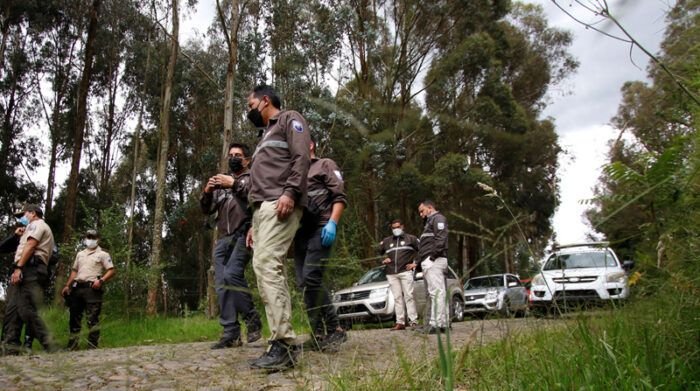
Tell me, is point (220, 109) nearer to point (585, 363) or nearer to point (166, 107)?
point (166, 107)

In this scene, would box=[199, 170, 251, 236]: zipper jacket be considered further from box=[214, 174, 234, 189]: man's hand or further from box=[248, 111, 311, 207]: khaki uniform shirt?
box=[248, 111, 311, 207]: khaki uniform shirt

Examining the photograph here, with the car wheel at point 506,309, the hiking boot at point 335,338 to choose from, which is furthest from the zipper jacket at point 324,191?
the car wheel at point 506,309

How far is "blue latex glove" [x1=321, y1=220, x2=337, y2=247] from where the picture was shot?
438 cm

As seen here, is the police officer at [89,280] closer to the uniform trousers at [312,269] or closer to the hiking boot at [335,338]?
the uniform trousers at [312,269]

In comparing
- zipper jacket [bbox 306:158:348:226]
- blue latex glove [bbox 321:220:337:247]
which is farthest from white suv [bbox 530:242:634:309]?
zipper jacket [bbox 306:158:348:226]

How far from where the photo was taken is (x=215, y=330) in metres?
8.45

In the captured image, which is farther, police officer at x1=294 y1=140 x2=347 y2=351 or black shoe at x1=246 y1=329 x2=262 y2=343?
black shoe at x1=246 y1=329 x2=262 y2=343

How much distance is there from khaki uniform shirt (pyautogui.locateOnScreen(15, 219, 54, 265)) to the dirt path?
2.36 metres

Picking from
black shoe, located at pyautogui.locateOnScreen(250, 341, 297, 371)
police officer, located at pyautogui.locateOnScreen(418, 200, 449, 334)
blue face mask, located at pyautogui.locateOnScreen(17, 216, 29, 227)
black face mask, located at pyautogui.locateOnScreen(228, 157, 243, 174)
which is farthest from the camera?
police officer, located at pyautogui.locateOnScreen(418, 200, 449, 334)

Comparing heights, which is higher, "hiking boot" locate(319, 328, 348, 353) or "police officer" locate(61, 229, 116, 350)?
"police officer" locate(61, 229, 116, 350)

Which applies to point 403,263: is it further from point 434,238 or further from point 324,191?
point 324,191

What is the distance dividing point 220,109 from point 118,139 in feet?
19.4

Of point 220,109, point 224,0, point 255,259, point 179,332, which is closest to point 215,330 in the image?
point 179,332

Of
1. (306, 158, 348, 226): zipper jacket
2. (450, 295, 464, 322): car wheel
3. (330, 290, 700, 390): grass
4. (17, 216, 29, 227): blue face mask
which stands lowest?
(330, 290, 700, 390): grass
